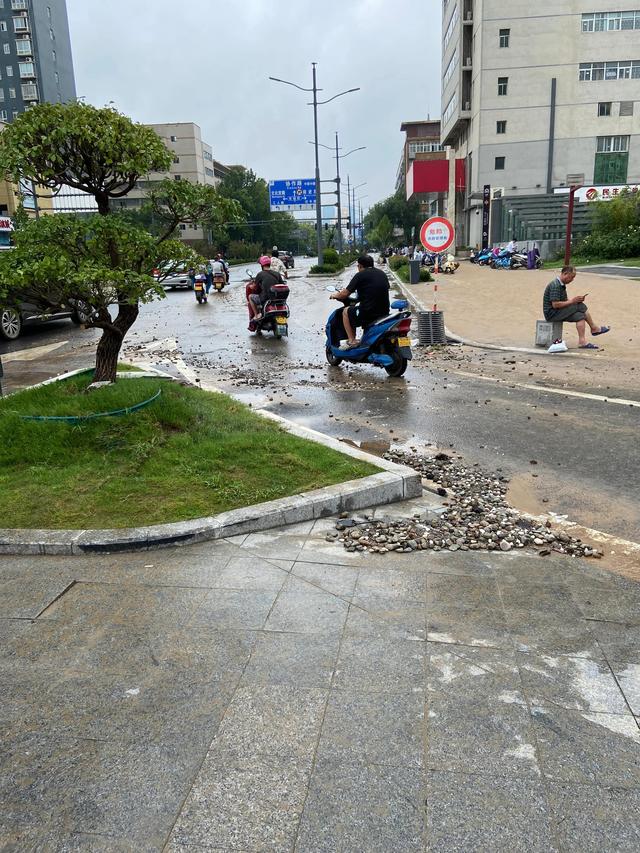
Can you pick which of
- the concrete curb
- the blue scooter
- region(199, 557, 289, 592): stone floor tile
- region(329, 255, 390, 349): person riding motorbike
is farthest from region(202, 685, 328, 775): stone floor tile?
region(329, 255, 390, 349): person riding motorbike

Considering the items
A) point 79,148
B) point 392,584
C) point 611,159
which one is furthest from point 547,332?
point 611,159

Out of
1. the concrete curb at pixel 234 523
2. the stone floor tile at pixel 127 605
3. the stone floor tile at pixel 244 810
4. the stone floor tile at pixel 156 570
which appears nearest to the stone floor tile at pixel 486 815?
the stone floor tile at pixel 244 810

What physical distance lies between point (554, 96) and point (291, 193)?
2224 centimetres

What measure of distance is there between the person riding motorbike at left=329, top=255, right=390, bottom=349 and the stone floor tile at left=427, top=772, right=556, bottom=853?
28.5 ft

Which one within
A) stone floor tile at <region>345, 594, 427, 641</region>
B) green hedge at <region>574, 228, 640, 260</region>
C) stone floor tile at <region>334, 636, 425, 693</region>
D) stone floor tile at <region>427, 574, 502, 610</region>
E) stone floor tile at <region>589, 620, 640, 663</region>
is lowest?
stone floor tile at <region>589, 620, 640, 663</region>

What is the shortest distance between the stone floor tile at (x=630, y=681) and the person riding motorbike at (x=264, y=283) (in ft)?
42.8

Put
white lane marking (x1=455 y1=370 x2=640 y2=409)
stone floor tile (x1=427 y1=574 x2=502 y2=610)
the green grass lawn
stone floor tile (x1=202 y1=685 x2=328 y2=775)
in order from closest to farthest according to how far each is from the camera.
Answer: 1. stone floor tile (x1=202 y1=685 x2=328 y2=775)
2. stone floor tile (x1=427 y1=574 x2=502 y2=610)
3. the green grass lawn
4. white lane marking (x1=455 y1=370 x2=640 y2=409)

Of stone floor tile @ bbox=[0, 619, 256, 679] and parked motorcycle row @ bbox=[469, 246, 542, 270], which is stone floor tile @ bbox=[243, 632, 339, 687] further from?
parked motorcycle row @ bbox=[469, 246, 542, 270]

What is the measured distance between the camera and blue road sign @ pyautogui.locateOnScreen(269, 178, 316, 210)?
2012 inches

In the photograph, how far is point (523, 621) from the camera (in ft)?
11.7

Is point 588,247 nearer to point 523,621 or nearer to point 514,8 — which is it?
point 514,8

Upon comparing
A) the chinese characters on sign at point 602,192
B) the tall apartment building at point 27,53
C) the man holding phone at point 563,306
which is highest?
the tall apartment building at point 27,53

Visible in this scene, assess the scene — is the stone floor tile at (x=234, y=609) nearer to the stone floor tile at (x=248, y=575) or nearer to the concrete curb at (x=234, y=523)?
the stone floor tile at (x=248, y=575)

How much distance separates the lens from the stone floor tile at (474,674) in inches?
116
